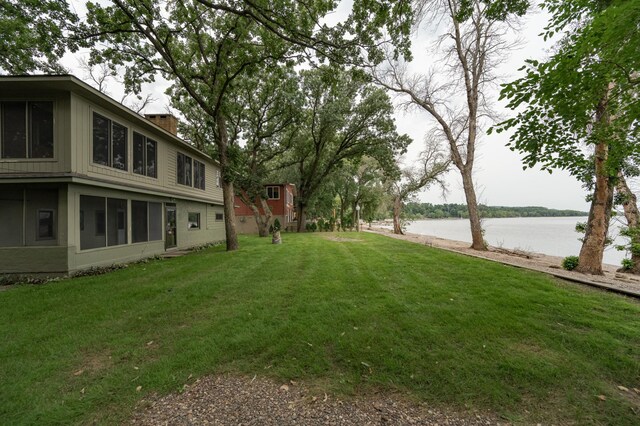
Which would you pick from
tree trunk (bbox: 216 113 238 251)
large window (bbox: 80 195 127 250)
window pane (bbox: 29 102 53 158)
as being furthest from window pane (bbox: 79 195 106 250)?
tree trunk (bbox: 216 113 238 251)

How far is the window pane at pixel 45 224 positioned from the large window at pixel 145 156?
2.99 m

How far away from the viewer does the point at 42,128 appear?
23.8 ft

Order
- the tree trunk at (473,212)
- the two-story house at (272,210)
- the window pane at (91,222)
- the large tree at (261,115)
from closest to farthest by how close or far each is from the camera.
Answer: the window pane at (91,222) → the tree trunk at (473,212) → the large tree at (261,115) → the two-story house at (272,210)

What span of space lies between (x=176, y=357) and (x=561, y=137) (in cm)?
650

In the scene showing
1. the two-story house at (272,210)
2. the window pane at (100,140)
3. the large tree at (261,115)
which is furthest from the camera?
the two-story house at (272,210)

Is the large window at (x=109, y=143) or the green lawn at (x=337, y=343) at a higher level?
the large window at (x=109, y=143)

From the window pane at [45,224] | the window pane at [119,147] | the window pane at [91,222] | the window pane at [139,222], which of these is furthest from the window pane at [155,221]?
the window pane at [45,224]

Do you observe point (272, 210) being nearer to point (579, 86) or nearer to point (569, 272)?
point (569, 272)

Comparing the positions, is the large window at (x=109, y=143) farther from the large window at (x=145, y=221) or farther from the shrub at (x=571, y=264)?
the shrub at (x=571, y=264)

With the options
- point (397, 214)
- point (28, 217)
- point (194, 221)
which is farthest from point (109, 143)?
point (397, 214)

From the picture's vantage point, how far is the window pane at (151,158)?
10527mm

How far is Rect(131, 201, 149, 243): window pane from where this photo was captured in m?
9.72

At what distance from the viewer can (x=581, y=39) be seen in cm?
324

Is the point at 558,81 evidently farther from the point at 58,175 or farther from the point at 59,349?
the point at 58,175
